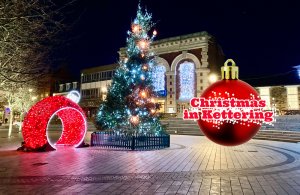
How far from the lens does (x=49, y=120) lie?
59.5 feet

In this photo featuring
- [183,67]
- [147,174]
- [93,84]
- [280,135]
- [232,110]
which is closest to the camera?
[232,110]

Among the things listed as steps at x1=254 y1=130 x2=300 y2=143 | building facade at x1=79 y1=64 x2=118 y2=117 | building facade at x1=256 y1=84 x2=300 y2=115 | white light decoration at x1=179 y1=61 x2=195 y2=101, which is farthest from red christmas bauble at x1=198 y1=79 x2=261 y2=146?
building facade at x1=79 y1=64 x2=118 y2=117

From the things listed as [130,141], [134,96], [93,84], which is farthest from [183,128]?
[93,84]

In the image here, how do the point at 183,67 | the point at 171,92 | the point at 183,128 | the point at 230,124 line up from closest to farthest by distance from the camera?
the point at 230,124
the point at 183,128
the point at 183,67
the point at 171,92

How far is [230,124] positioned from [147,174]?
25.9 ft

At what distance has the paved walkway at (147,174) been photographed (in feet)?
30.1

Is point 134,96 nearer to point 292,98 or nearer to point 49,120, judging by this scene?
point 49,120

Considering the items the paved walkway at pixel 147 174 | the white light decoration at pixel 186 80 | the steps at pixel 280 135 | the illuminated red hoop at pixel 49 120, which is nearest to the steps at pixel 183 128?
the steps at pixel 280 135

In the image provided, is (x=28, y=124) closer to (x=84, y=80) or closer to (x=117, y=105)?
(x=117, y=105)

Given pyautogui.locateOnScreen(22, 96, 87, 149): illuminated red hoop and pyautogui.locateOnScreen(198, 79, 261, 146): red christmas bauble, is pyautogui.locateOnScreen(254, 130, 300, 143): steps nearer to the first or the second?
pyautogui.locateOnScreen(22, 96, 87, 149): illuminated red hoop

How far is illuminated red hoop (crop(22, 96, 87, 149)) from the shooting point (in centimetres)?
1791

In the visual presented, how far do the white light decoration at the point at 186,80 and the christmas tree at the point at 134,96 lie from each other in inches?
1430

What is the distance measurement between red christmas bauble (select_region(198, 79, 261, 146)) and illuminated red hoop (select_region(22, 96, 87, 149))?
15.5 m

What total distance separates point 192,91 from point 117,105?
3816cm
